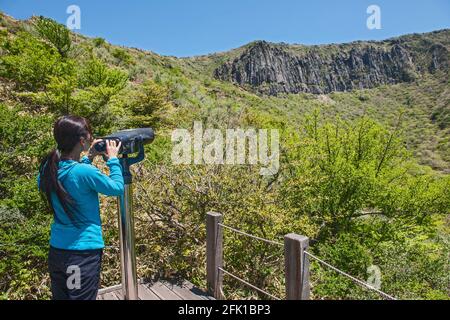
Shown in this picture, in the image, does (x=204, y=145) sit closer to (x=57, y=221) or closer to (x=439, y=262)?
(x=57, y=221)

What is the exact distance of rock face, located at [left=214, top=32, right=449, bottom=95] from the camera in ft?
324

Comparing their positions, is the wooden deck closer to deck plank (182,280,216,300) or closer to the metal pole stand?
deck plank (182,280,216,300)

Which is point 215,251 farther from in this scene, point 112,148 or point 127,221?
point 112,148

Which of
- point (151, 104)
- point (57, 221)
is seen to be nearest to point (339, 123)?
point (57, 221)

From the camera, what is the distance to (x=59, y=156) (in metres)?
2.09

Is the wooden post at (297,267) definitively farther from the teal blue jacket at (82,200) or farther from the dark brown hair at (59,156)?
the dark brown hair at (59,156)

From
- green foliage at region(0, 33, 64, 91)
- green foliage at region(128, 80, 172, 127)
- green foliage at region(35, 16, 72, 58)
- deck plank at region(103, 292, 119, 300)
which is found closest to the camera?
deck plank at region(103, 292, 119, 300)

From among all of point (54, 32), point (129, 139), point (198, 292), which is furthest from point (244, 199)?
point (54, 32)

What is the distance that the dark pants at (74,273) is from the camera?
2086mm

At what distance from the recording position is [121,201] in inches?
96.2

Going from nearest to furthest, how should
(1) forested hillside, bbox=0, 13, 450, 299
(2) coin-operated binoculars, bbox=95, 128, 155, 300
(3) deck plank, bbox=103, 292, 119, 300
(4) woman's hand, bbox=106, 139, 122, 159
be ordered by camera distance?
(4) woman's hand, bbox=106, 139, 122, 159 → (2) coin-operated binoculars, bbox=95, 128, 155, 300 → (3) deck plank, bbox=103, 292, 119, 300 → (1) forested hillside, bbox=0, 13, 450, 299

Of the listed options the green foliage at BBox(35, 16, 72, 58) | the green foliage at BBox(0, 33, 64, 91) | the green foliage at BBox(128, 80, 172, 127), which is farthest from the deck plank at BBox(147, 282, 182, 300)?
the green foliage at BBox(35, 16, 72, 58)

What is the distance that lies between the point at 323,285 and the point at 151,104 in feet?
41.9

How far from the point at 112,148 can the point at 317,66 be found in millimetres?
121070
